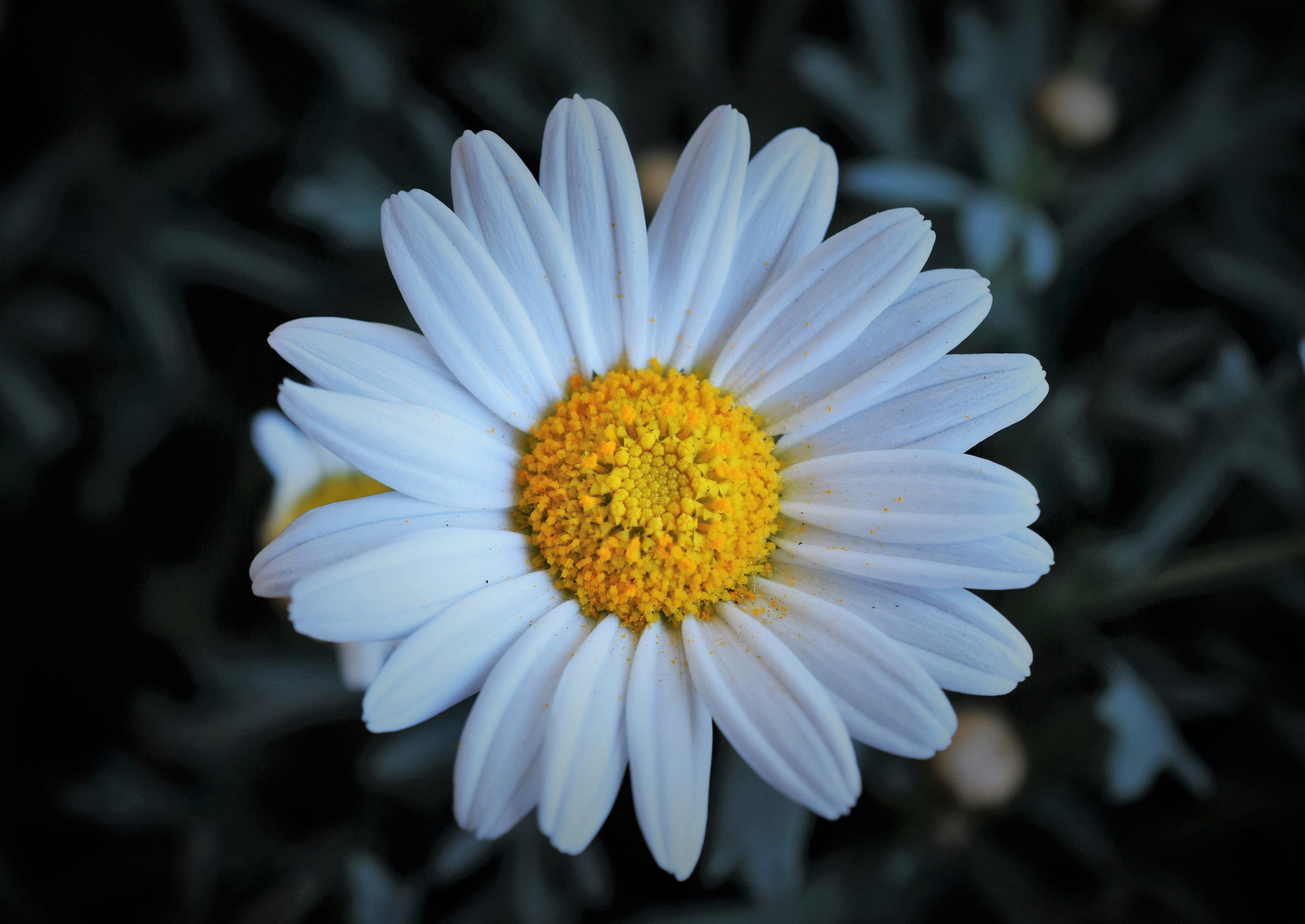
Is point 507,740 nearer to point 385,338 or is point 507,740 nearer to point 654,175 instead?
point 385,338

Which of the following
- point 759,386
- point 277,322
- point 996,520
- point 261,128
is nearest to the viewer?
point 996,520

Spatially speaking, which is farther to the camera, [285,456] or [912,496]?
[285,456]

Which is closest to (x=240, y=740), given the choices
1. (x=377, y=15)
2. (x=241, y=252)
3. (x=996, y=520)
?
(x=241, y=252)

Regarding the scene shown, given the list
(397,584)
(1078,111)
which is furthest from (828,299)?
(1078,111)

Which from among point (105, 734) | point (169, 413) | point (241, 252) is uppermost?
point (241, 252)

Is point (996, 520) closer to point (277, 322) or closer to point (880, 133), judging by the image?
point (880, 133)

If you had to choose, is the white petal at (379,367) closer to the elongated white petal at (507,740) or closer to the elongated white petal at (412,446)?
the elongated white petal at (412,446)

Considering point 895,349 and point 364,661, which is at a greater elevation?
point 895,349
